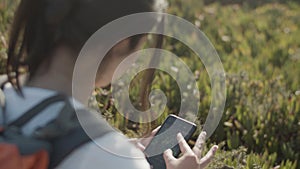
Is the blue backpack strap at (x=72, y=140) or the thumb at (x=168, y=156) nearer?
the blue backpack strap at (x=72, y=140)

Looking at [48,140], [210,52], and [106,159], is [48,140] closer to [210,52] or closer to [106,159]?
[106,159]

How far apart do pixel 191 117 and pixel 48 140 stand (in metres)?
1.14

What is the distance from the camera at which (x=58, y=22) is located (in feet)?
4.99

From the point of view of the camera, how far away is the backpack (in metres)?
1.42

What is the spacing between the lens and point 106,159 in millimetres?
1456

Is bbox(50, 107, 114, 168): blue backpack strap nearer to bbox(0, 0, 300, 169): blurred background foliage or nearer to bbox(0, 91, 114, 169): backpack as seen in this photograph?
bbox(0, 91, 114, 169): backpack

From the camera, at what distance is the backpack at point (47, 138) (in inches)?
55.8

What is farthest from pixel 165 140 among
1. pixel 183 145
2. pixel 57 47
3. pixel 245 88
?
pixel 245 88

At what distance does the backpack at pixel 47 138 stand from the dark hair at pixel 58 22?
0.12 meters

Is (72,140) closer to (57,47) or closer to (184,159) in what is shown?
(57,47)

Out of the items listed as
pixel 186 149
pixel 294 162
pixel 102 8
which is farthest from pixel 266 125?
pixel 102 8

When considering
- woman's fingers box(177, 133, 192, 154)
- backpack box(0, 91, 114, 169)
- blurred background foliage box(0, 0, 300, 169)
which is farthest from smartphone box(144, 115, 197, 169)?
backpack box(0, 91, 114, 169)

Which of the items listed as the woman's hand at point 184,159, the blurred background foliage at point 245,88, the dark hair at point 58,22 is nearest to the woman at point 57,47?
the dark hair at point 58,22

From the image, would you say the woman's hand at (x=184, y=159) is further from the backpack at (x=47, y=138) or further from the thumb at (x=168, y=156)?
the backpack at (x=47, y=138)
